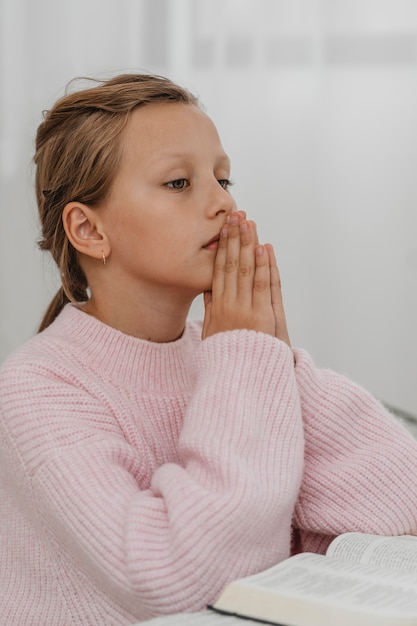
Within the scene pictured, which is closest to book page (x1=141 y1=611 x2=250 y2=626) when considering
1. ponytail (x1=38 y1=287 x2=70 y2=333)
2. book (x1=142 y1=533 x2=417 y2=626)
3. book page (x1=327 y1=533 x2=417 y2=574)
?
book (x1=142 y1=533 x2=417 y2=626)

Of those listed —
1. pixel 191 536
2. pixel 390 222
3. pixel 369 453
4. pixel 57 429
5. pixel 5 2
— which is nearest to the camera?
pixel 191 536

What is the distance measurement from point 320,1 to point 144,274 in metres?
1.56

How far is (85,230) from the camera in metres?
1.40

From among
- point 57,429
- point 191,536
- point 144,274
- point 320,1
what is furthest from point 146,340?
point 320,1

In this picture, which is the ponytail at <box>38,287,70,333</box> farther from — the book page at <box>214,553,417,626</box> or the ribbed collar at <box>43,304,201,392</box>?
the book page at <box>214,553,417,626</box>

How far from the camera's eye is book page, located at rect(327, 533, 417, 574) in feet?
3.65

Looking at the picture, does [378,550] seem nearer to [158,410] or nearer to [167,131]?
[158,410]

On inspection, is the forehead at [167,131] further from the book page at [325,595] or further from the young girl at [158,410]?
the book page at [325,595]

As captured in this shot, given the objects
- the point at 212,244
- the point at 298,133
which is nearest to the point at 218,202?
the point at 212,244

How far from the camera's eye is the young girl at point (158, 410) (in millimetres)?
1084

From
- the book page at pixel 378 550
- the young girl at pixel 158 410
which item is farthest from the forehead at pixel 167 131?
the book page at pixel 378 550

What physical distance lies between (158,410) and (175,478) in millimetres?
221

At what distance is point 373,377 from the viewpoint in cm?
270

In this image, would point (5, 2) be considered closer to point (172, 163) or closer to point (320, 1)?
point (320, 1)
